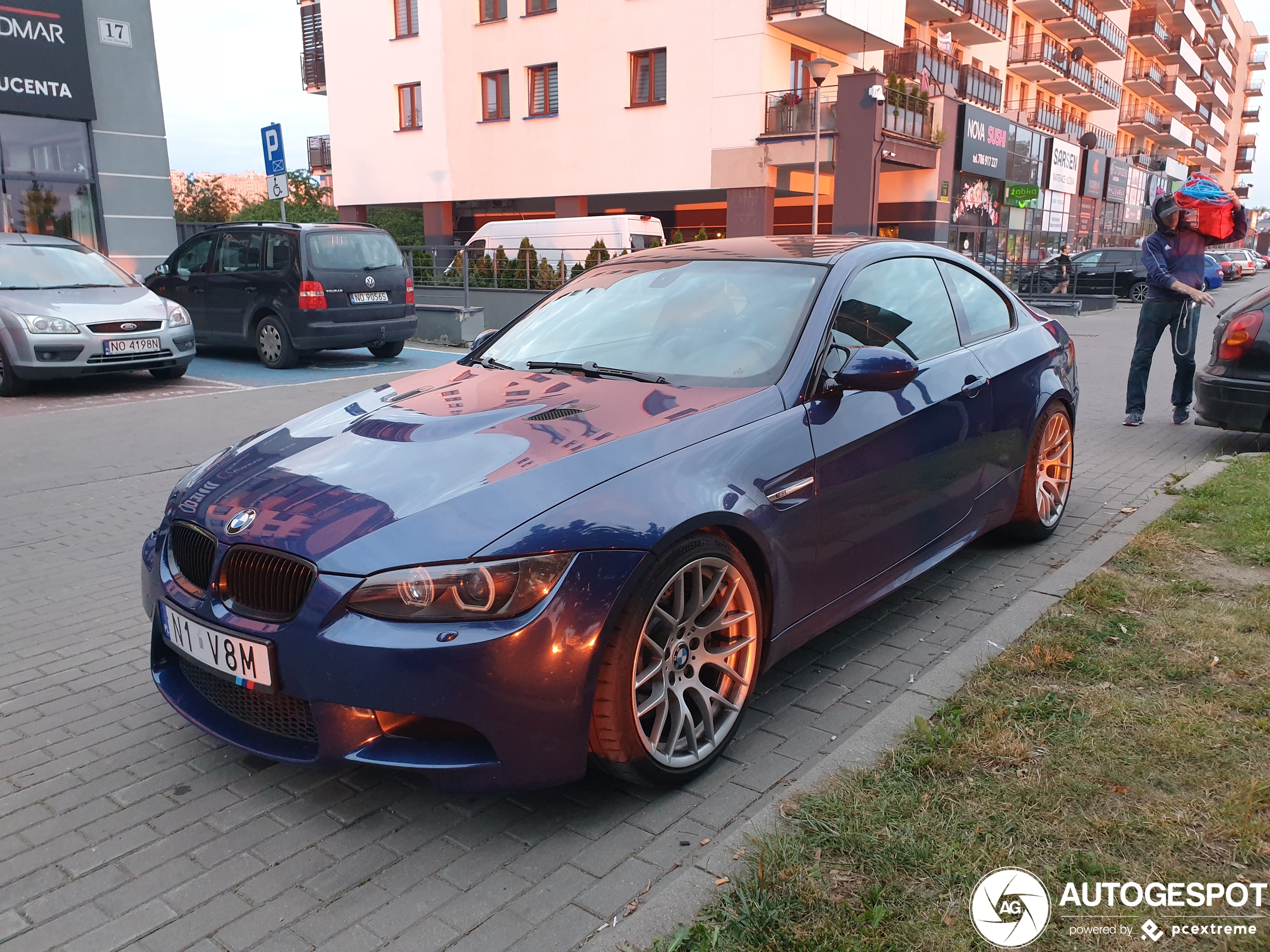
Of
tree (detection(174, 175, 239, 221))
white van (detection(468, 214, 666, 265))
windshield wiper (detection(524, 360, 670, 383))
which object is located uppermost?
tree (detection(174, 175, 239, 221))

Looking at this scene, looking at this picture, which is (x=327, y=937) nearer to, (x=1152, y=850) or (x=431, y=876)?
(x=431, y=876)

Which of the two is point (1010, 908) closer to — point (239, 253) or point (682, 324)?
point (682, 324)

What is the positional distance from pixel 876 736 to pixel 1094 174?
48.8 metres

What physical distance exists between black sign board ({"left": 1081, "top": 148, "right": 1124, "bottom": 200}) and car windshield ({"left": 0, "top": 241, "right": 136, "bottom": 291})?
42.8 meters

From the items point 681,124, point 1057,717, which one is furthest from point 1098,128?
point 1057,717

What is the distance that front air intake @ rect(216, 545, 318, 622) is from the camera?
2.60m

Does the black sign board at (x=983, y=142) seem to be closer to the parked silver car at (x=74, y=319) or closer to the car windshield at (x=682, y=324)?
the parked silver car at (x=74, y=319)

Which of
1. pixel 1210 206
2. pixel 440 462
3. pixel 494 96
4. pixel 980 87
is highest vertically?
pixel 980 87

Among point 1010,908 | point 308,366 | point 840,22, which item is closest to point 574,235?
point 840,22

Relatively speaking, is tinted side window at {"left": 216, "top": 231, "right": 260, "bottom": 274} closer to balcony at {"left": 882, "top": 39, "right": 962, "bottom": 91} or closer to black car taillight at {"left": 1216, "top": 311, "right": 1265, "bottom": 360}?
black car taillight at {"left": 1216, "top": 311, "right": 1265, "bottom": 360}

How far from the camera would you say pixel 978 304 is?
15.7 ft

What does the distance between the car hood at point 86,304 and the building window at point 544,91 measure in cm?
2136

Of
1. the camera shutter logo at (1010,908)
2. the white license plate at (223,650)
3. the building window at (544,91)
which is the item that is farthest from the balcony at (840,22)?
the camera shutter logo at (1010,908)

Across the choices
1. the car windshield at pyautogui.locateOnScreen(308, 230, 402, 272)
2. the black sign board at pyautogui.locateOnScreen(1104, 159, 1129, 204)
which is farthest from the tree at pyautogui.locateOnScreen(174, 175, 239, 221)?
the black sign board at pyautogui.locateOnScreen(1104, 159, 1129, 204)
